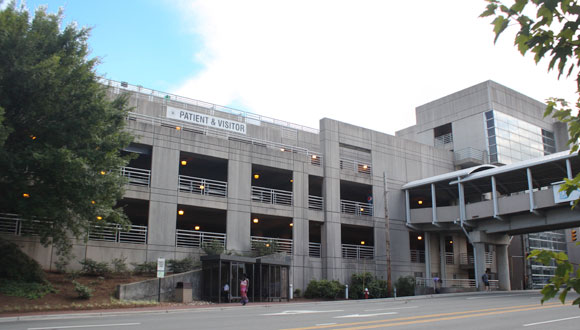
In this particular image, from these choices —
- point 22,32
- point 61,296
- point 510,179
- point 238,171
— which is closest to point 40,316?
point 61,296

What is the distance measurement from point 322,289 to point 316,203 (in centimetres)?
837

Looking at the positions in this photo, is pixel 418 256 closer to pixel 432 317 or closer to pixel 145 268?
pixel 145 268

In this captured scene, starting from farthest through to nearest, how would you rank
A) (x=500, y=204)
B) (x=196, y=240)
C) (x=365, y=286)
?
1. (x=365, y=286)
2. (x=500, y=204)
3. (x=196, y=240)

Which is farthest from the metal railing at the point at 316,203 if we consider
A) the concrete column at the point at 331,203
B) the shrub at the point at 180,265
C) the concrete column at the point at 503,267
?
the concrete column at the point at 503,267

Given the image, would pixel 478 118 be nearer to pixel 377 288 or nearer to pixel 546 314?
pixel 377 288

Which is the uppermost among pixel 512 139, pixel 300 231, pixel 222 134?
pixel 512 139

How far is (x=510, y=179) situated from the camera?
137 feet

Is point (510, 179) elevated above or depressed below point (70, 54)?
below

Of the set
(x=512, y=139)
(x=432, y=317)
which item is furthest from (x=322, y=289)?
(x=512, y=139)

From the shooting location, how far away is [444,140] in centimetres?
5638

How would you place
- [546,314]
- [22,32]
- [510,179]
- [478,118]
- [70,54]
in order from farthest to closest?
1. [478,118]
2. [510,179]
3. [70,54]
4. [22,32]
5. [546,314]

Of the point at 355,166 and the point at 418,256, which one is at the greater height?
the point at 355,166

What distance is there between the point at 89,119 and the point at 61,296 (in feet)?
25.7

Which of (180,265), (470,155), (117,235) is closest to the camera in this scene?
(180,265)
